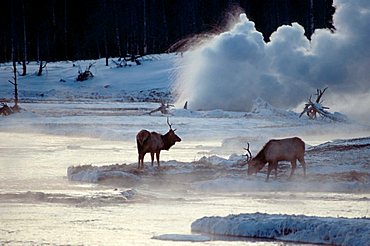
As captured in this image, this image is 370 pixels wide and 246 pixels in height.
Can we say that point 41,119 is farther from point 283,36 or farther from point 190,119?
point 283,36

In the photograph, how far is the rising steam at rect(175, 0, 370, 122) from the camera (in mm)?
39500

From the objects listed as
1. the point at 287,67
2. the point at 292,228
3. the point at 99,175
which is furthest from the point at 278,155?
the point at 287,67

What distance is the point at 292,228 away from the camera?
35.9 ft

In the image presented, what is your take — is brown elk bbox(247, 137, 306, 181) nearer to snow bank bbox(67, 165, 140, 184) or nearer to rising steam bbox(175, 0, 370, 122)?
snow bank bbox(67, 165, 140, 184)

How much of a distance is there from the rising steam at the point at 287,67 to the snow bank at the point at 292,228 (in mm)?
28116

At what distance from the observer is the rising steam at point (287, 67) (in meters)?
39.5

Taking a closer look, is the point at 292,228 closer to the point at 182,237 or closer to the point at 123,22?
the point at 182,237

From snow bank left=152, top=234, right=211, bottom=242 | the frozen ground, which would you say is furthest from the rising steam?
snow bank left=152, top=234, right=211, bottom=242

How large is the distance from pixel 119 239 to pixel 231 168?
8673 millimetres

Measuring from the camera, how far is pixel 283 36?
4325 cm

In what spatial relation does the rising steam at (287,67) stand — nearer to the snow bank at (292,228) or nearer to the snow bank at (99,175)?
the snow bank at (99,175)

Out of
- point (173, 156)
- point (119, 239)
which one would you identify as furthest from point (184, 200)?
point (173, 156)

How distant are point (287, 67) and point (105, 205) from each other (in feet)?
94.4

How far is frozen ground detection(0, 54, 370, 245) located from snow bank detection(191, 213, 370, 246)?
0.94 feet
